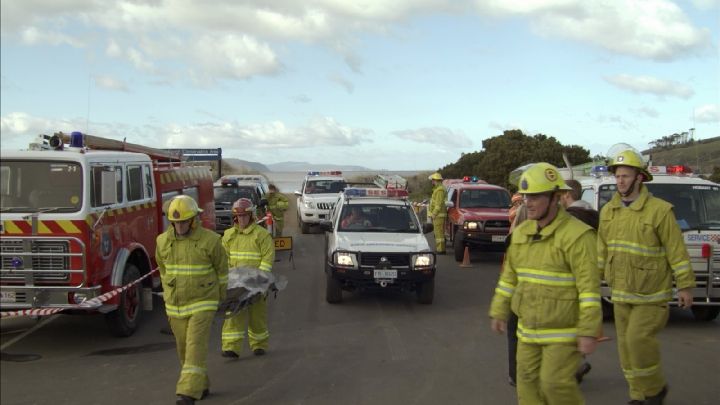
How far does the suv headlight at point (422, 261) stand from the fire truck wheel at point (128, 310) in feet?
12.7

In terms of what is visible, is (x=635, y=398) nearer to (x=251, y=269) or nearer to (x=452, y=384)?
(x=452, y=384)

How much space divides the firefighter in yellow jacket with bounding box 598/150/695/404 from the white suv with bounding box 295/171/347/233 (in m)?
14.3

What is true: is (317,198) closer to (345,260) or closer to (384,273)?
(345,260)

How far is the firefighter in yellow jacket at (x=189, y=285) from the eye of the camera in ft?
17.0

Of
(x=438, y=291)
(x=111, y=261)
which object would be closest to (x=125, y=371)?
(x=111, y=261)

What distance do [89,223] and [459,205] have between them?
985 centimetres

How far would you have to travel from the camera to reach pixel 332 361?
21.9ft

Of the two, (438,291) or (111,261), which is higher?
(111,261)

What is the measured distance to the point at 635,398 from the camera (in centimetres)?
519

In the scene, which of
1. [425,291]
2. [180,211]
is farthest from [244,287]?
[425,291]

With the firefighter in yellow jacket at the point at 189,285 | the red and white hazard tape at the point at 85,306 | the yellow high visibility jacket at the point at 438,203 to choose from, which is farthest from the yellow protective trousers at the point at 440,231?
the firefighter in yellow jacket at the point at 189,285

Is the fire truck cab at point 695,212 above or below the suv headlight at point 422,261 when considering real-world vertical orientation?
above

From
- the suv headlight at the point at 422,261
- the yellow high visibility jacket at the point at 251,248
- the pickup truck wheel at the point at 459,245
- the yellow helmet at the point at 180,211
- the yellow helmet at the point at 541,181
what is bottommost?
the pickup truck wheel at the point at 459,245

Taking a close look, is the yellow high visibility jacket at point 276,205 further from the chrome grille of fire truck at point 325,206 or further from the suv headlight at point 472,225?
the suv headlight at point 472,225
